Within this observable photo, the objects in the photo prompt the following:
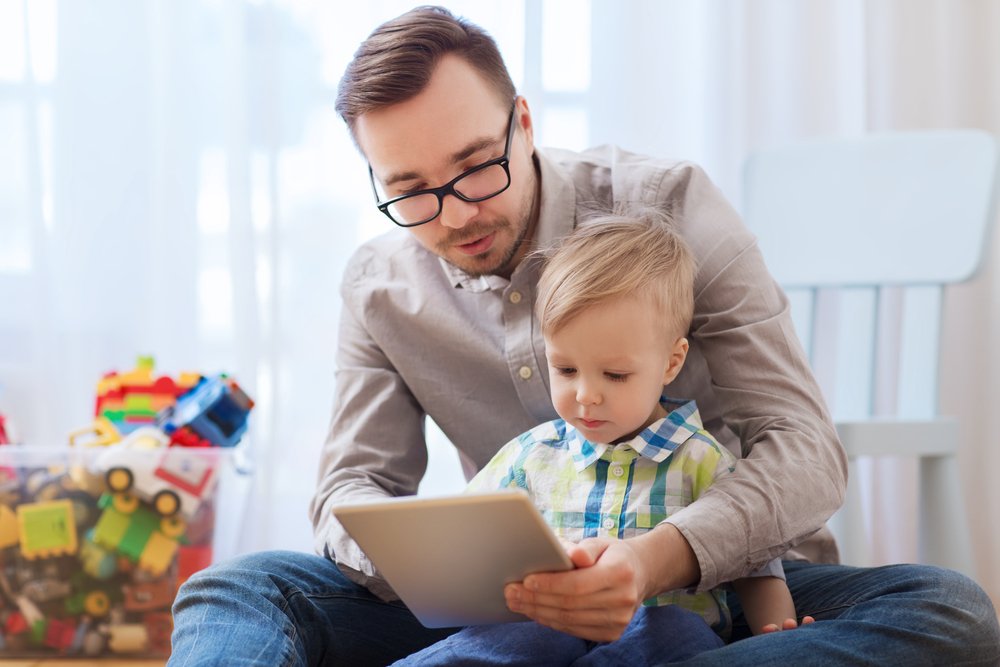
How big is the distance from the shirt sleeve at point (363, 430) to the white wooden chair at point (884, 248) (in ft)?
2.27

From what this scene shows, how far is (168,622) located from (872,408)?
122 centimetres

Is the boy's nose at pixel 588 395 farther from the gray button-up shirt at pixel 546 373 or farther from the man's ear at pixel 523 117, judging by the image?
the man's ear at pixel 523 117

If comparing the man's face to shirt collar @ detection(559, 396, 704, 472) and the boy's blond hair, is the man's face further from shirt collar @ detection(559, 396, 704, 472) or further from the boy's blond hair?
shirt collar @ detection(559, 396, 704, 472)

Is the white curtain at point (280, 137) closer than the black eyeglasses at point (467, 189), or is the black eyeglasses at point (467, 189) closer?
the black eyeglasses at point (467, 189)

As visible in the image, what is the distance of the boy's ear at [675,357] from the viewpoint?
110cm

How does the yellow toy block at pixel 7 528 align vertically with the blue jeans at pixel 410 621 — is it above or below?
below

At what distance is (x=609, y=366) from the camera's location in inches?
41.1

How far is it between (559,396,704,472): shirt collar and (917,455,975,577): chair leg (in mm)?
658

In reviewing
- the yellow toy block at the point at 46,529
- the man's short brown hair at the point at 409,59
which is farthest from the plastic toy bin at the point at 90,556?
the man's short brown hair at the point at 409,59

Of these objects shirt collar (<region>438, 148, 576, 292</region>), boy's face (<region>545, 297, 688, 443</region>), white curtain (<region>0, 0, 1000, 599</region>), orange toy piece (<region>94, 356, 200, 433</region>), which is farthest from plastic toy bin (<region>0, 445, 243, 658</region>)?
boy's face (<region>545, 297, 688, 443</region>)

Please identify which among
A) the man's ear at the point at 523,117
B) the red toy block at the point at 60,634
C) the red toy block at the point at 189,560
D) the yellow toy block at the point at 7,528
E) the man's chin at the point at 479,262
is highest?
→ the man's ear at the point at 523,117

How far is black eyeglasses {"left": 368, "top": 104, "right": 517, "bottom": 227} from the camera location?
119 cm

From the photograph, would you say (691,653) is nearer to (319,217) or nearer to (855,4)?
(319,217)

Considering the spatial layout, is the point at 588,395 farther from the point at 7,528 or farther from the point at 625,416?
the point at 7,528
